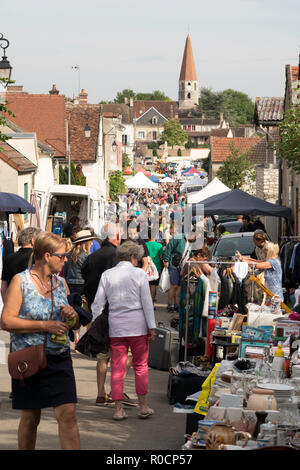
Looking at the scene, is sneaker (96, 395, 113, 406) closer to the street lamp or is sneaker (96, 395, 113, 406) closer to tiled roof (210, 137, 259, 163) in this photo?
the street lamp

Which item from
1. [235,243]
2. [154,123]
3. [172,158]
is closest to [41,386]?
[235,243]

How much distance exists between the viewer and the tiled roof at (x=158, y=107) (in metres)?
187

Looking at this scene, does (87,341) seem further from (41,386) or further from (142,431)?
(41,386)

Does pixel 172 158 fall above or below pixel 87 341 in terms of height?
above

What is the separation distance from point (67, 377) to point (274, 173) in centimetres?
2830

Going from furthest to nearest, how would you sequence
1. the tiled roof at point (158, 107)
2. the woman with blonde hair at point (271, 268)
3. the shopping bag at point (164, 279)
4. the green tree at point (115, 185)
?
the tiled roof at point (158, 107)
the green tree at point (115, 185)
the shopping bag at point (164, 279)
the woman with blonde hair at point (271, 268)

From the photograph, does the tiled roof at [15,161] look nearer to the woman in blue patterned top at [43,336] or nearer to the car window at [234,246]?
the car window at [234,246]

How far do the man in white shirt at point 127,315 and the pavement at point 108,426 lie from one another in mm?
241

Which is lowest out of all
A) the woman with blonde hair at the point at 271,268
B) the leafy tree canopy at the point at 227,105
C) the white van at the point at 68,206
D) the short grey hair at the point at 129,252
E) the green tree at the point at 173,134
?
the woman with blonde hair at the point at 271,268

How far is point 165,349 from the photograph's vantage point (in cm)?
1055

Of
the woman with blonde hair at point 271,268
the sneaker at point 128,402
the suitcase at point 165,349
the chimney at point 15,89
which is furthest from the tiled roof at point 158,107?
the sneaker at point 128,402

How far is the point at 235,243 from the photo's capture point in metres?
17.7

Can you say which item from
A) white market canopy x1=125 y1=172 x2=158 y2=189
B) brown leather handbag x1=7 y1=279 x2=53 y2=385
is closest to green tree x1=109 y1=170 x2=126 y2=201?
white market canopy x1=125 y1=172 x2=158 y2=189

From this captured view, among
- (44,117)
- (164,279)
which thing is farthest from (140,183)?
(164,279)
